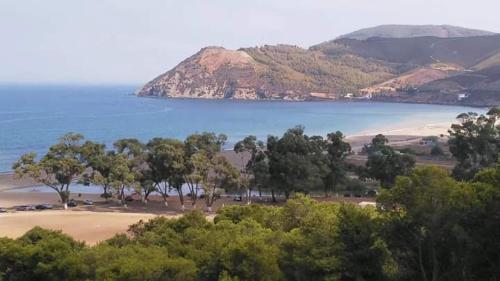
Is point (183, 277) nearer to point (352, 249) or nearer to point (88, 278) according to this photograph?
point (88, 278)

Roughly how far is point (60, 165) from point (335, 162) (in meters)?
25.9

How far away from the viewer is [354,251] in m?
21.6

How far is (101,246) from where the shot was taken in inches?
969

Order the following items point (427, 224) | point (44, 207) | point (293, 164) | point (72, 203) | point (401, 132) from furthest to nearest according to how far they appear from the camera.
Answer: point (401, 132), point (72, 203), point (44, 207), point (293, 164), point (427, 224)

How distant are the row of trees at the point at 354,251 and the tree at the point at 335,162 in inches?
1388

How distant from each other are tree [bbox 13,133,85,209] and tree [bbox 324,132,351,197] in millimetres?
23523

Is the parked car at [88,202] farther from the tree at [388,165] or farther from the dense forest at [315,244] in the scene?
the dense forest at [315,244]

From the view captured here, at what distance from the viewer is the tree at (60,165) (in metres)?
53.7

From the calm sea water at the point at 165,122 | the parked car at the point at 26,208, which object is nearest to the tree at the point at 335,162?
the parked car at the point at 26,208

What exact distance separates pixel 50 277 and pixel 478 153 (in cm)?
4703

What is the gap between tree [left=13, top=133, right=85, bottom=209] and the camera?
53.7 m

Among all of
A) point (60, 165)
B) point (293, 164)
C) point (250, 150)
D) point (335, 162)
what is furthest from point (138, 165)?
point (335, 162)

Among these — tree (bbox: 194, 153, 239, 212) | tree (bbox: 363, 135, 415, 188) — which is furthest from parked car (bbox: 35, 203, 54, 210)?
tree (bbox: 363, 135, 415, 188)

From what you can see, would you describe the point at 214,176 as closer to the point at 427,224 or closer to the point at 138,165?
the point at 138,165
